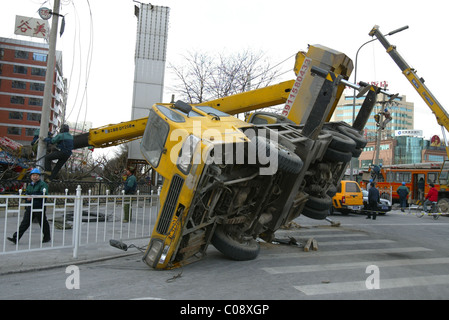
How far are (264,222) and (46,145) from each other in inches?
293

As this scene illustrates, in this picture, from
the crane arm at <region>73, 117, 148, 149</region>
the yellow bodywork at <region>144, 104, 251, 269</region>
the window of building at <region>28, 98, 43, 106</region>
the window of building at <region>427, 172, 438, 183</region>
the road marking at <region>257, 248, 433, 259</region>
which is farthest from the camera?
the window of building at <region>28, 98, 43, 106</region>

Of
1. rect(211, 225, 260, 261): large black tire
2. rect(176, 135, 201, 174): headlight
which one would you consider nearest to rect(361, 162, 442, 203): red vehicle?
rect(211, 225, 260, 261): large black tire

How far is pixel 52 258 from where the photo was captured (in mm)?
6648

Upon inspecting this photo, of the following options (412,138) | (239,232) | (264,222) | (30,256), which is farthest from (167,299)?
(412,138)

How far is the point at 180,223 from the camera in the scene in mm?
5426

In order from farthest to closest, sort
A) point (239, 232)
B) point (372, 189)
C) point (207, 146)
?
point (372, 189) < point (239, 232) < point (207, 146)

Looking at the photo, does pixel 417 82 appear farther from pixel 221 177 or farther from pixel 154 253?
pixel 154 253

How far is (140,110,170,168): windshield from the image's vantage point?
6141 mm

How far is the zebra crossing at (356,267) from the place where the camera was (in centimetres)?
512

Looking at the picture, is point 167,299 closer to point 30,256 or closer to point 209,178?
point 209,178

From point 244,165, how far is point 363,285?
98.2 inches

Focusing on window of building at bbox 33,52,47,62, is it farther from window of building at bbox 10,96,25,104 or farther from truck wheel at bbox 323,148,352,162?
truck wheel at bbox 323,148,352,162

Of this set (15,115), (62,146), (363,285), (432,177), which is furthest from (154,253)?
(15,115)
